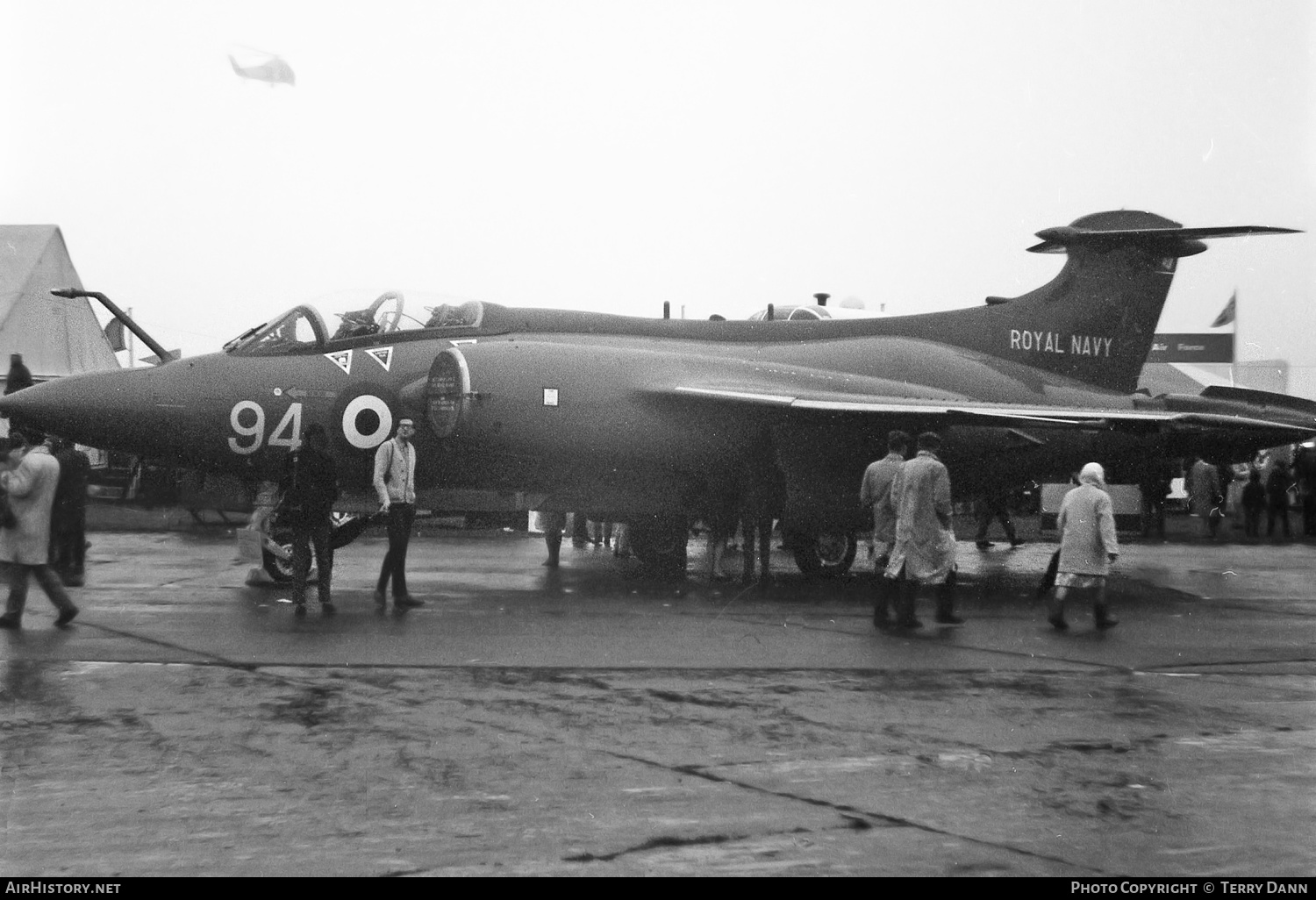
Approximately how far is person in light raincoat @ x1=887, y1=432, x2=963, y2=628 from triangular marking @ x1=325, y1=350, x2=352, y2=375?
6328 millimetres

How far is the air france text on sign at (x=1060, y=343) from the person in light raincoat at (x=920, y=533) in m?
7.05

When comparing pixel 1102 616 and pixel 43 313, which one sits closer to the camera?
pixel 1102 616

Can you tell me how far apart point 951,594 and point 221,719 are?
6.94 meters

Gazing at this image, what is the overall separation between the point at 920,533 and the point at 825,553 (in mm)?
5284

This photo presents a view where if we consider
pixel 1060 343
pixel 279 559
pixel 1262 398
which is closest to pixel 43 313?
pixel 279 559

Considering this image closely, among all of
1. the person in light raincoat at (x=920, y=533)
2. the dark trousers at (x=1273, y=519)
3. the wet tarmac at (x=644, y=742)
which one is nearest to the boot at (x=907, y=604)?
the person in light raincoat at (x=920, y=533)

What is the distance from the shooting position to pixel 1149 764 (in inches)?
260

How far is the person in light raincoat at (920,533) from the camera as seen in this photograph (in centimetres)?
1173

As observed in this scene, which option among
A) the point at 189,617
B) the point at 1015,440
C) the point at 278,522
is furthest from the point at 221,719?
the point at 1015,440

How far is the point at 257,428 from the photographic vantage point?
14508 mm

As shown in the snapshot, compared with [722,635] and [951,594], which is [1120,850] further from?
[951,594]

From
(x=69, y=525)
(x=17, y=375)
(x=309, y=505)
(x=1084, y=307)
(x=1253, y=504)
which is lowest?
(x=1253, y=504)

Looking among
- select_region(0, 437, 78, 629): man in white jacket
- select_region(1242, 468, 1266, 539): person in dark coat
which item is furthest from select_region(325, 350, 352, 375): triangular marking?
select_region(1242, 468, 1266, 539): person in dark coat

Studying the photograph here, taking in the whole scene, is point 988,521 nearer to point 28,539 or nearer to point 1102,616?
point 1102,616
